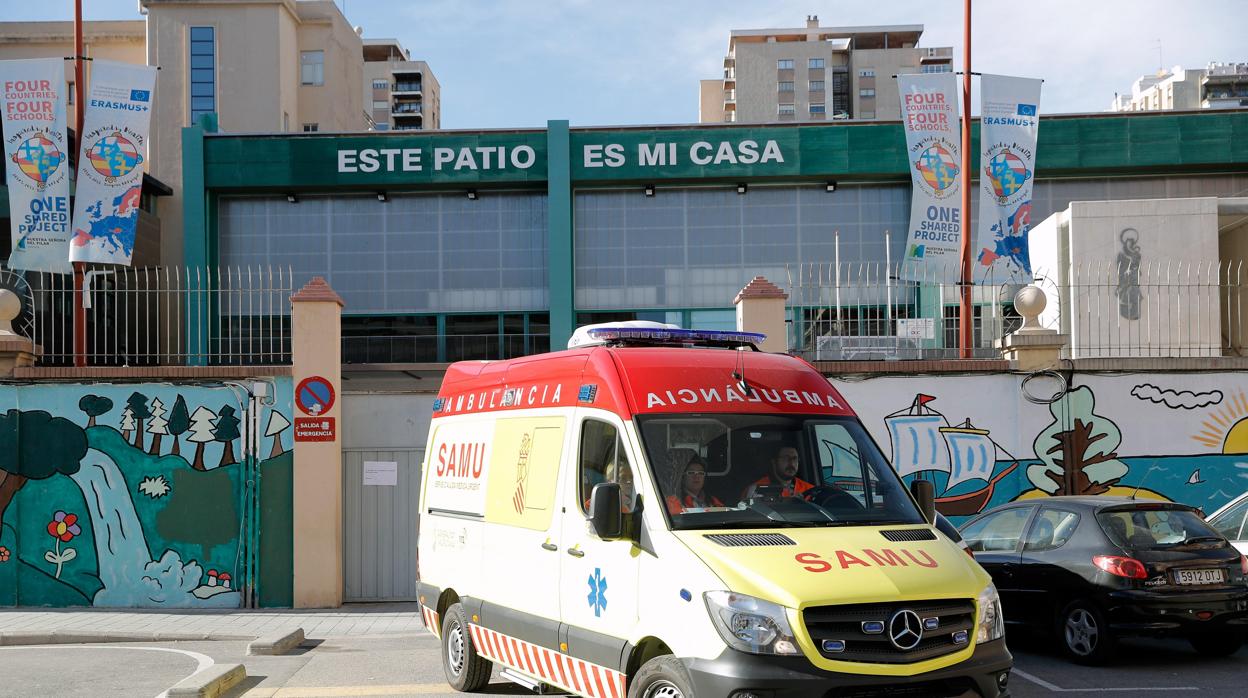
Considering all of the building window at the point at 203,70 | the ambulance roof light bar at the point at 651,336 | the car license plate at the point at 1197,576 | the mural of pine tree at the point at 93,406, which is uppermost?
the building window at the point at 203,70

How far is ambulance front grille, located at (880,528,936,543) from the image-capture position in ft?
22.7

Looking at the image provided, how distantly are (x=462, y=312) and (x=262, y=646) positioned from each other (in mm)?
16680

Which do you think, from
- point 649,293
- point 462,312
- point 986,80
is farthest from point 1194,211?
point 462,312

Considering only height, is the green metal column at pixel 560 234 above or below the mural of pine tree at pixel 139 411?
above

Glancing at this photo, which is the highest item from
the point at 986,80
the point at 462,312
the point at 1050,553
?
the point at 986,80

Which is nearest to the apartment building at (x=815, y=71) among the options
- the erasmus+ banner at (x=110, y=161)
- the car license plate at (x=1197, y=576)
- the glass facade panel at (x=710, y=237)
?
the glass facade panel at (x=710, y=237)

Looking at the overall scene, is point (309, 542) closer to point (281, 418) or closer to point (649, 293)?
point (281, 418)

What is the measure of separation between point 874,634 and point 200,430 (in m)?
11.2

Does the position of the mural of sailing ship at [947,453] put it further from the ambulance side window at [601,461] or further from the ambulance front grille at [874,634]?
the ambulance front grille at [874,634]

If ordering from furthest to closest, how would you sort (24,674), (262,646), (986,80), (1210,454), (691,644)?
(986,80) < (1210,454) < (262,646) < (24,674) < (691,644)

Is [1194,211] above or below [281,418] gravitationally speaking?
above

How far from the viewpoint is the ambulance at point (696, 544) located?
6.22 metres

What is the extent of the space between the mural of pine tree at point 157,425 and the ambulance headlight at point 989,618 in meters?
11.6

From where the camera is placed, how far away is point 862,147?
89.8 feet
